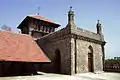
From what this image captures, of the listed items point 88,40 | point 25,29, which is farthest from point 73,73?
point 25,29

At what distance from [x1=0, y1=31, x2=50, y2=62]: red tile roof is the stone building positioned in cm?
233

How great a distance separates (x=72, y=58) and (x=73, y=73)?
1.53 meters

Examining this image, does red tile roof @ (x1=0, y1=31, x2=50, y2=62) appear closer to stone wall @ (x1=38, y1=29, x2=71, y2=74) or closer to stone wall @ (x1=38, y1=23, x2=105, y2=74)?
stone wall @ (x1=38, y1=29, x2=71, y2=74)

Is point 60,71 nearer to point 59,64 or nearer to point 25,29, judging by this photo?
point 59,64

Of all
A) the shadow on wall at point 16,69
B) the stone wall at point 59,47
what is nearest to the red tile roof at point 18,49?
the shadow on wall at point 16,69

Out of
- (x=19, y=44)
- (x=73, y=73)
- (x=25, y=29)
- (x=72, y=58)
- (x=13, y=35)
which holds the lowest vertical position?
(x=73, y=73)

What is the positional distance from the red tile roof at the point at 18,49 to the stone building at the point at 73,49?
233cm

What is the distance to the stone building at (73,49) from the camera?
647 inches

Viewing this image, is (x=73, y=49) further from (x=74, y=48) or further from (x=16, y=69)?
(x=16, y=69)

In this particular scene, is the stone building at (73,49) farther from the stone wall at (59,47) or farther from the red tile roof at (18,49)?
the red tile roof at (18,49)

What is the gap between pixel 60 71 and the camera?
17.5m

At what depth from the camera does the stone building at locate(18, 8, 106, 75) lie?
16.4m

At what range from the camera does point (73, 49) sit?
16.4 metres

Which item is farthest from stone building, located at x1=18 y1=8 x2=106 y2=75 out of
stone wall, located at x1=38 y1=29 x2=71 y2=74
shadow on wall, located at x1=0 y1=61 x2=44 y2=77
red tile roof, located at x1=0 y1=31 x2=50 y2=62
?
shadow on wall, located at x1=0 y1=61 x2=44 y2=77
